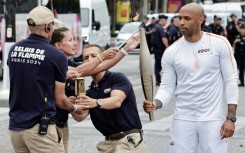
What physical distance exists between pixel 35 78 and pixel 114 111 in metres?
0.93

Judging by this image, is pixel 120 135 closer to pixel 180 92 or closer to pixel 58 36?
pixel 180 92

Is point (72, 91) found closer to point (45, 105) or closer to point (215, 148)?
point (45, 105)

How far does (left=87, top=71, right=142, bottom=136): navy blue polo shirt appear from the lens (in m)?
6.68

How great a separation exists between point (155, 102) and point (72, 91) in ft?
2.28

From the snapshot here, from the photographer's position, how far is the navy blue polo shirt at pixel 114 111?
668 cm

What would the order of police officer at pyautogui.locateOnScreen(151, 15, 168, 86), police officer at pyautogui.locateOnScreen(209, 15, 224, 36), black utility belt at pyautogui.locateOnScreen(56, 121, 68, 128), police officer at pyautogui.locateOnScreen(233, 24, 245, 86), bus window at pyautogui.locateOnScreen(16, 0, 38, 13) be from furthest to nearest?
1. police officer at pyautogui.locateOnScreen(209, 15, 224, 36)
2. police officer at pyautogui.locateOnScreen(151, 15, 168, 86)
3. police officer at pyautogui.locateOnScreen(233, 24, 245, 86)
4. bus window at pyautogui.locateOnScreen(16, 0, 38, 13)
5. black utility belt at pyautogui.locateOnScreen(56, 121, 68, 128)

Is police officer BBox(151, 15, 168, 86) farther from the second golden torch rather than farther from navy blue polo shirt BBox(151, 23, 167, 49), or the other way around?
the second golden torch

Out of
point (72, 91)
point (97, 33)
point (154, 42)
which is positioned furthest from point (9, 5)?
point (97, 33)

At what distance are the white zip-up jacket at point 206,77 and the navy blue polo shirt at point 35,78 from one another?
1134 millimetres

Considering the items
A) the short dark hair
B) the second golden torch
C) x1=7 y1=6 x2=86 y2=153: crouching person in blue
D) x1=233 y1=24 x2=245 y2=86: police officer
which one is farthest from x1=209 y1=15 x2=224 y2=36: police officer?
x1=7 y1=6 x2=86 y2=153: crouching person in blue

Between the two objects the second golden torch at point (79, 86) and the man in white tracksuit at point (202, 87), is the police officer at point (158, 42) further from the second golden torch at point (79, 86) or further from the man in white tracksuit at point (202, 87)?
the second golden torch at point (79, 86)

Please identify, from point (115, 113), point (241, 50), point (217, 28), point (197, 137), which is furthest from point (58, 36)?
point (217, 28)

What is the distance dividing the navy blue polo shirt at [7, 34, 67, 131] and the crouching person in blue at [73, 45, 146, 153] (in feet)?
2.10

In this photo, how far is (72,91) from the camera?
6.76 meters
